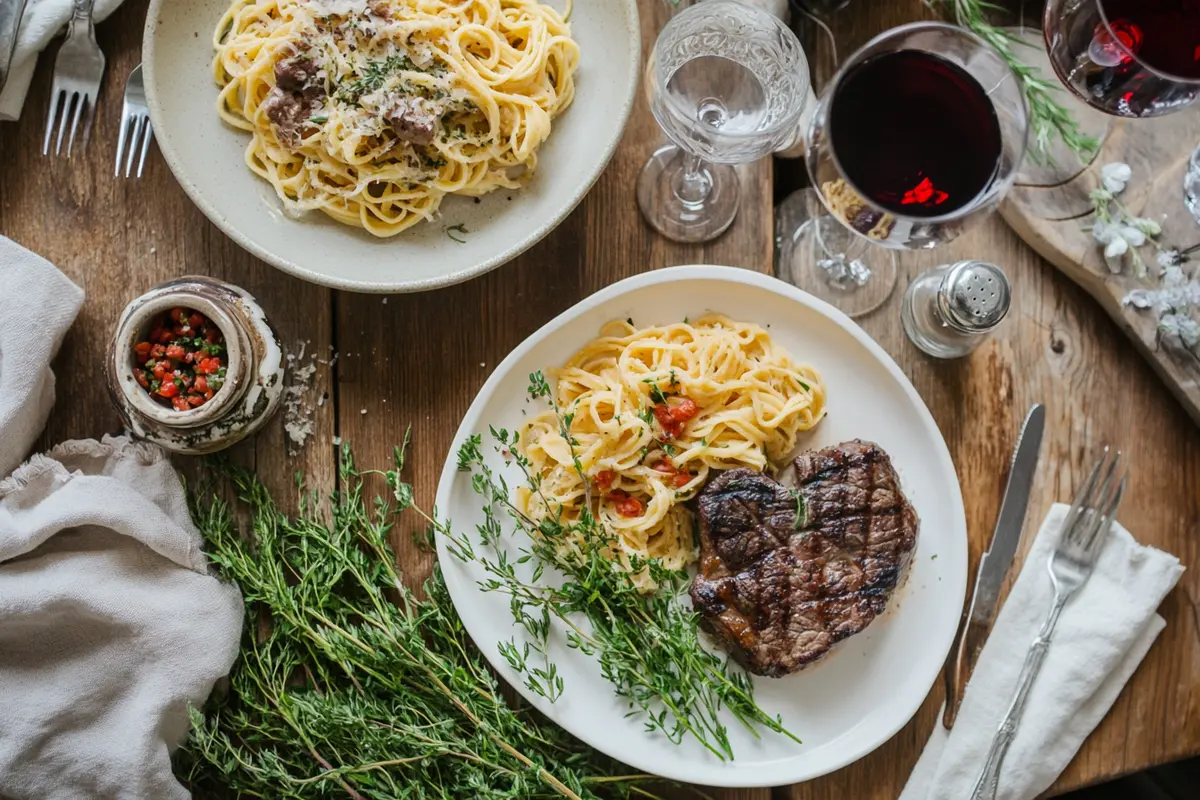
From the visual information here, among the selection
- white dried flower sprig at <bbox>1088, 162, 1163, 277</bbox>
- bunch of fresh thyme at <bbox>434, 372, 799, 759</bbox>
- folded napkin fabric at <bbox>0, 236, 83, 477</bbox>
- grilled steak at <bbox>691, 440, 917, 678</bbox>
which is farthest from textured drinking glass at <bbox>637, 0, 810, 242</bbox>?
folded napkin fabric at <bbox>0, 236, 83, 477</bbox>

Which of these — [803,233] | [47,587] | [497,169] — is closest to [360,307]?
[497,169]

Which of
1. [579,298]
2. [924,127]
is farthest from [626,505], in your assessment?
[924,127]

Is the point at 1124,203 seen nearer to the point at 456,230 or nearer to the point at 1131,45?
the point at 1131,45

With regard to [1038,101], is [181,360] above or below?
below

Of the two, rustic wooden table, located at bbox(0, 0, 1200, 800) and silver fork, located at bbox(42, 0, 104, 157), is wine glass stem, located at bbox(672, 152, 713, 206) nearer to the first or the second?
rustic wooden table, located at bbox(0, 0, 1200, 800)

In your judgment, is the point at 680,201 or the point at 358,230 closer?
the point at 358,230

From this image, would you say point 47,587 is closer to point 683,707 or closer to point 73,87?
point 73,87
